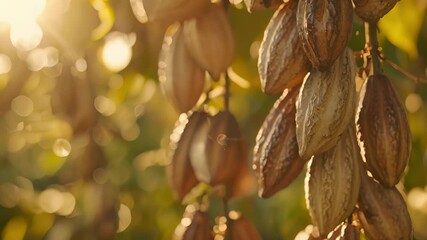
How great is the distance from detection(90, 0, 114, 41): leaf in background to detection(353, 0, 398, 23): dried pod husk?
23.1 inches

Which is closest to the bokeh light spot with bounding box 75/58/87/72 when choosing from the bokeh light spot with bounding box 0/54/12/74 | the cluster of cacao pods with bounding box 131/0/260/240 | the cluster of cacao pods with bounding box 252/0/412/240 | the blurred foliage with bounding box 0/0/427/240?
the blurred foliage with bounding box 0/0/427/240

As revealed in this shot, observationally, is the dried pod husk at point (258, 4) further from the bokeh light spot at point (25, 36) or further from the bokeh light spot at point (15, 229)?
the bokeh light spot at point (15, 229)

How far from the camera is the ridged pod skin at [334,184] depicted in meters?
Result: 1.07

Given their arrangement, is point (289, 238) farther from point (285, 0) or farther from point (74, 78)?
point (285, 0)

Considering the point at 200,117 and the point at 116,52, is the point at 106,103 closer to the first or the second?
the point at 116,52

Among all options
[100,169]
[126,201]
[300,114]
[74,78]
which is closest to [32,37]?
[74,78]

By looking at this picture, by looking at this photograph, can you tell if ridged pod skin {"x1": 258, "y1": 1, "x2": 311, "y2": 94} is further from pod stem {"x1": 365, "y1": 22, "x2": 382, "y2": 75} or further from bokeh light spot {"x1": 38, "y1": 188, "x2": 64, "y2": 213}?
bokeh light spot {"x1": 38, "y1": 188, "x2": 64, "y2": 213}

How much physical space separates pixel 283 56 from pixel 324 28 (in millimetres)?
70

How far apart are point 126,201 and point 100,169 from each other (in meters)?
0.59

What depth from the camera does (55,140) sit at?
2.39 meters

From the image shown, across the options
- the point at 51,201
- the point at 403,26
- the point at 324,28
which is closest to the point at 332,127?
the point at 324,28

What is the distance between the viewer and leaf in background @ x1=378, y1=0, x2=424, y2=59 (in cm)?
159

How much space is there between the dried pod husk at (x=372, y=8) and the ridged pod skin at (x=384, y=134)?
9 centimetres

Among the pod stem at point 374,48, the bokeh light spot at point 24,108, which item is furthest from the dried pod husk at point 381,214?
the bokeh light spot at point 24,108
